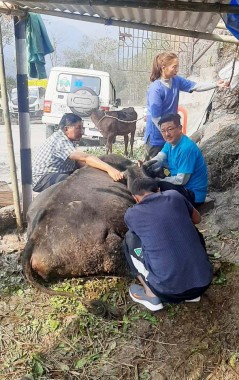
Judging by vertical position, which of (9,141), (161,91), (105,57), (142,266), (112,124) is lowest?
(105,57)

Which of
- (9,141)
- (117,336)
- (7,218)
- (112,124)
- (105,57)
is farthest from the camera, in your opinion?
(105,57)

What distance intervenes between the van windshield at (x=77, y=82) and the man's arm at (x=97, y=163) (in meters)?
8.57

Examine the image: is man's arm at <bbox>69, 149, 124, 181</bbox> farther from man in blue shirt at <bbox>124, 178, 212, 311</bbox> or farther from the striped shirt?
man in blue shirt at <bbox>124, 178, 212, 311</bbox>

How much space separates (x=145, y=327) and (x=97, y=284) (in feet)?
2.14

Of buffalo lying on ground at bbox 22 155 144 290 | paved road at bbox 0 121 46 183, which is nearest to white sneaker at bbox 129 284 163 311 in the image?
buffalo lying on ground at bbox 22 155 144 290

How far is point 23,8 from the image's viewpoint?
14.5ft

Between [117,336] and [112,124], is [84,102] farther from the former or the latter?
[117,336]

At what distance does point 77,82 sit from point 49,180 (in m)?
8.72

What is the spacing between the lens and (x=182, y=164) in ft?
13.1

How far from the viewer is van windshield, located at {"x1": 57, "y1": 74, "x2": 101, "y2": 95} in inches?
494

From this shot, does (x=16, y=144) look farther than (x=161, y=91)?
Yes

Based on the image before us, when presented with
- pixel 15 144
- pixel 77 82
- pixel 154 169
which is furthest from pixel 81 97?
pixel 154 169

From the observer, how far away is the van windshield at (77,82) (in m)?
12.5

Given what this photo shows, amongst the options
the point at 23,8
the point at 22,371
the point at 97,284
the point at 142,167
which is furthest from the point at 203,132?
the point at 22,371
